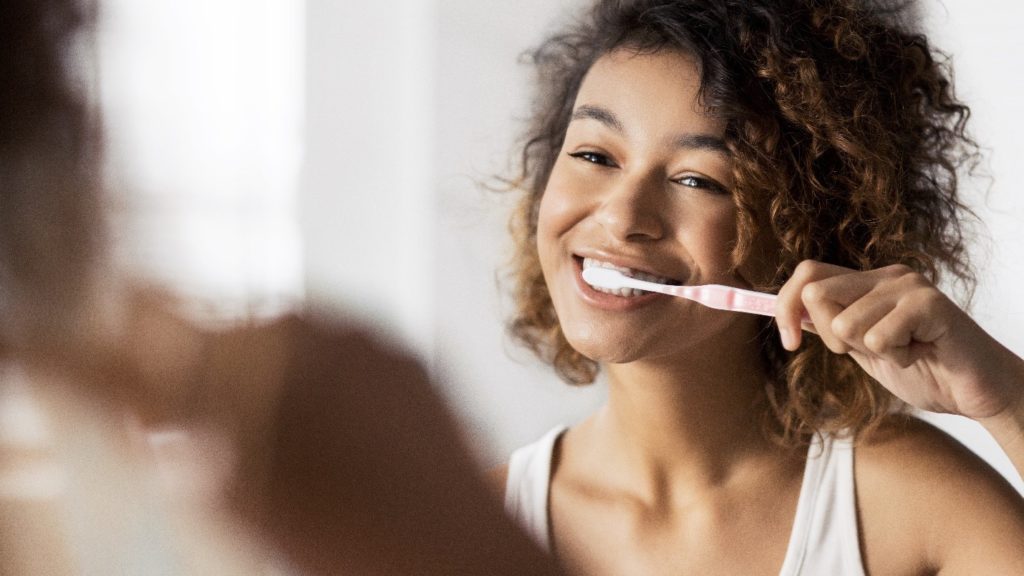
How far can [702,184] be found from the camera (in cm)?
78

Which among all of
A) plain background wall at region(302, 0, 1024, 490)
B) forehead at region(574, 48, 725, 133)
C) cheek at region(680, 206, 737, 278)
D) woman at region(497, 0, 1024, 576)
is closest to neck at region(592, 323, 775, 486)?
woman at region(497, 0, 1024, 576)

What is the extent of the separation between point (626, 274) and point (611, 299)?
3cm

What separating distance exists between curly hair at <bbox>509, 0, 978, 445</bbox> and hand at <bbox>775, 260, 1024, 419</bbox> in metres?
0.19

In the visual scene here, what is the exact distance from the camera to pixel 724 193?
0.78m

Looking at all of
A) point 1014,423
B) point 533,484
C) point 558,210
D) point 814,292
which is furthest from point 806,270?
point 533,484

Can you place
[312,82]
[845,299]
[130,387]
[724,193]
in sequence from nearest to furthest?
[130,387] < [845,299] < [724,193] < [312,82]

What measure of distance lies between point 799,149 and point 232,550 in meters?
0.64

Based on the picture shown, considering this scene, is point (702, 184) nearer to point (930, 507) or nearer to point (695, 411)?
point (695, 411)

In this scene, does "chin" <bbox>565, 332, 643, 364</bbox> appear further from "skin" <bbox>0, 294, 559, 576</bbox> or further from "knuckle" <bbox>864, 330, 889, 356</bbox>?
"skin" <bbox>0, 294, 559, 576</bbox>

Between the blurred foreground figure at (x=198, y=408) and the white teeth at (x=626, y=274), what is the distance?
0.50 meters

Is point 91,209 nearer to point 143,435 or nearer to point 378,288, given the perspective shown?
point 143,435

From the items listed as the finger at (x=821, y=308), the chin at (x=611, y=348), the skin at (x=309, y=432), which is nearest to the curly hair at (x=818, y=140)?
the chin at (x=611, y=348)

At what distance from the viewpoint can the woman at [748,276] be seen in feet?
Result: 2.56

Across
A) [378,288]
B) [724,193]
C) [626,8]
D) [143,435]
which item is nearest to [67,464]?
[143,435]
